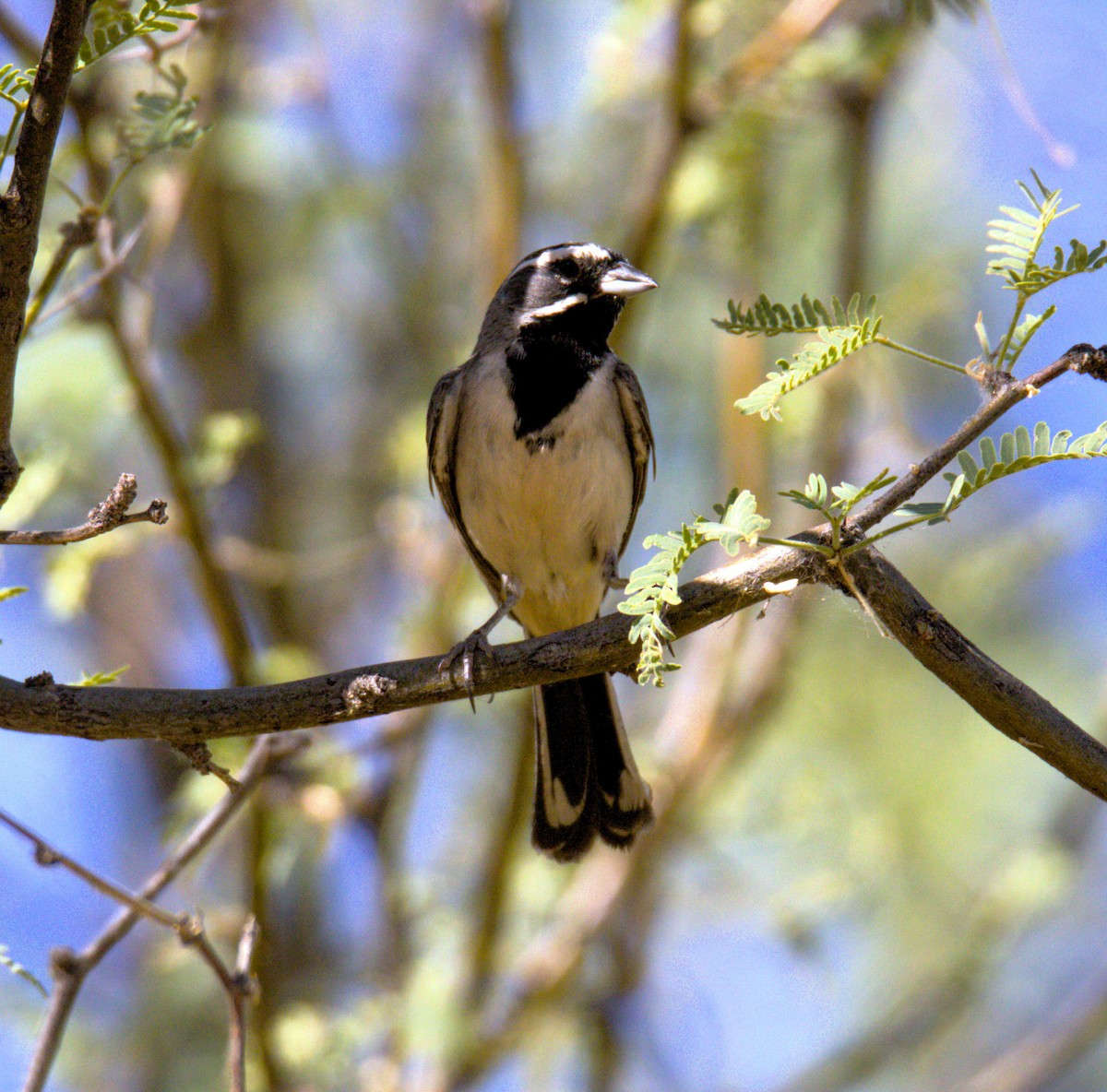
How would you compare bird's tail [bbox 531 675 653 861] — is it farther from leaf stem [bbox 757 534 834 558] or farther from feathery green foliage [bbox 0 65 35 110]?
feathery green foliage [bbox 0 65 35 110]

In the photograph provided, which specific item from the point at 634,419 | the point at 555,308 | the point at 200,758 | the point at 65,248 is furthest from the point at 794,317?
the point at 555,308

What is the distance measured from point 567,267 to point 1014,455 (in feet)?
9.87

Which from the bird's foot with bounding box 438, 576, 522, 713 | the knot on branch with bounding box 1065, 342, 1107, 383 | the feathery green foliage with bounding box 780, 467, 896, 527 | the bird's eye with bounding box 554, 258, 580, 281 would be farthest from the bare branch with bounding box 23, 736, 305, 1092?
the bird's eye with bounding box 554, 258, 580, 281

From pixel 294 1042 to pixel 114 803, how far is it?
13.7 feet

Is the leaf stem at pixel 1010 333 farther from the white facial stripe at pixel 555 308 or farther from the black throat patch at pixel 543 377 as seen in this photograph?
the white facial stripe at pixel 555 308

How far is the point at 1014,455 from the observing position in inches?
91.7

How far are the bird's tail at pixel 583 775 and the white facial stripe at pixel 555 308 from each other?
1.39 m

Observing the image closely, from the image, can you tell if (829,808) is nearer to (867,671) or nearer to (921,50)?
(867,671)

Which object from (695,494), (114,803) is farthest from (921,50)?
(114,803)

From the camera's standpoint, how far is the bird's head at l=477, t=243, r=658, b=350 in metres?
4.93

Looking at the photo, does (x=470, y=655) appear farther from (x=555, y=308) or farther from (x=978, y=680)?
(x=555, y=308)

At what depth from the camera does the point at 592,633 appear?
9.07ft

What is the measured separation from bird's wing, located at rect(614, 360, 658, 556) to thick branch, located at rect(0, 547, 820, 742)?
2.13 m

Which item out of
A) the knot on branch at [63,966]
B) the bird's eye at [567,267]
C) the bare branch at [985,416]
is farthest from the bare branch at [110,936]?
the bird's eye at [567,267]
